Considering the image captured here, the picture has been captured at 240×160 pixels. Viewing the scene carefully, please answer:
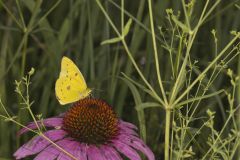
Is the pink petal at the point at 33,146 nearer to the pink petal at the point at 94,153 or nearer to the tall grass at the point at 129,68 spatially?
the pink petal at the point at 94,153

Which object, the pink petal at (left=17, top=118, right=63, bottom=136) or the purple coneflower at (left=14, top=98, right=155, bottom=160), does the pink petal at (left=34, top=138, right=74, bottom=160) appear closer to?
the purple coneflower at (left=14, top=98, right=155, bottom=160)

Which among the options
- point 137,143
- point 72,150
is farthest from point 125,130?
point 72,150

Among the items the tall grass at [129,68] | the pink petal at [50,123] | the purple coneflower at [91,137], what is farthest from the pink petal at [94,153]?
the tall grass at [129,68]

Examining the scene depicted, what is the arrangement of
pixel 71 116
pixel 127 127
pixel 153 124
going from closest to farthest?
pixel 71 116, pixel 127 127, pixel 153 124

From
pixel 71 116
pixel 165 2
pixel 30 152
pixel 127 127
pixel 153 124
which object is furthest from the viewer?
pixel 165 2

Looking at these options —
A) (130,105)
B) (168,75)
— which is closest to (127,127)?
(168,75)

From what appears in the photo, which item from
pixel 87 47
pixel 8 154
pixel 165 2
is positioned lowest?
pixel 8 154

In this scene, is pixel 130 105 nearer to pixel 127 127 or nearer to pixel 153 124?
pixel 153 124
